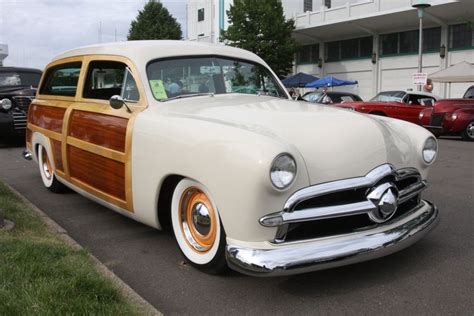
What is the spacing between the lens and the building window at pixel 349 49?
31.3m

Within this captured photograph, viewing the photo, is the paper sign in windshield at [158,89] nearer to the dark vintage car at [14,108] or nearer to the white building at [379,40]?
the dark vintage car at [14,108]

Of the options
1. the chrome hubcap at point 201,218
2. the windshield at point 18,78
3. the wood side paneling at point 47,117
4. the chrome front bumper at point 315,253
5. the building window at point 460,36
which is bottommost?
the chrome front bumper at point 315,253

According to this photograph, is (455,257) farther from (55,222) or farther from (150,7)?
(150,7)

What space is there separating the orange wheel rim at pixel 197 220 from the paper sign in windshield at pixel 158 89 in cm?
97

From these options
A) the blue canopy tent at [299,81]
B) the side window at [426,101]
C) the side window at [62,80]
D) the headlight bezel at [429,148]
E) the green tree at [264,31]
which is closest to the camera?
the headlight bezel at [429,148]

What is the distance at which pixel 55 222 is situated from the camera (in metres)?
4.46

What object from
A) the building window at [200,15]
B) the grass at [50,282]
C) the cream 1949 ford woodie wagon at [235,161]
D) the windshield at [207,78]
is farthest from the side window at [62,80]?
the building window at [200,15]

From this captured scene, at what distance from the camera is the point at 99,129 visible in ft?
13.5

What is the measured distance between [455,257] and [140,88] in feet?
8.96

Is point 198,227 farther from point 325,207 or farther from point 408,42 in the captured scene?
point 408,42

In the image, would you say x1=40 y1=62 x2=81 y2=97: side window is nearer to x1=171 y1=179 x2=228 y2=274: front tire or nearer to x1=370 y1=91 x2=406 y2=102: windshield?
x1=171 y1=179 x2=228 y2=274: front tire

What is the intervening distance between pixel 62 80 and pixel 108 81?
1075 mm

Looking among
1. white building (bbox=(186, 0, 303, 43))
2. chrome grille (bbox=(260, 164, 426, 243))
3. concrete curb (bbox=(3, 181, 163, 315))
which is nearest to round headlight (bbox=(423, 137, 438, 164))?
chrome grille (bbox=(260, 164, 426, 243))

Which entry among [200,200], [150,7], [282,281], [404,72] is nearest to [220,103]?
[200,200]
